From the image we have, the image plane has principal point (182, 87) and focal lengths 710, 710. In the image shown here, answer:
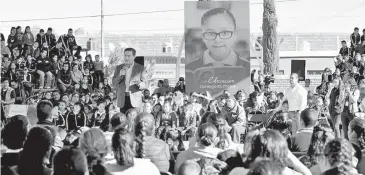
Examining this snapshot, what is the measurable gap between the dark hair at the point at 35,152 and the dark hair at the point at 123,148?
53 centimetres

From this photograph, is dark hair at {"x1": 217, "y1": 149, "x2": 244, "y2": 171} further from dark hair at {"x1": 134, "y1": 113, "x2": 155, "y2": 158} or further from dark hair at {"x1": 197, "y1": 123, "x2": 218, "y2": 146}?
dark hair at {"x1": 134, "y1": 113, "x2": 155, "y2": 158}

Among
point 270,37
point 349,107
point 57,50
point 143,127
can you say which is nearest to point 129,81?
point 349,107

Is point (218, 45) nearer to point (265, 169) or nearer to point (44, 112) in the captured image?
point (44, 112)

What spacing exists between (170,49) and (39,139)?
45865 millimetres

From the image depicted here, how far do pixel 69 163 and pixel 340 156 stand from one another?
1809 mm

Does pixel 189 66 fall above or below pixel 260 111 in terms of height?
above

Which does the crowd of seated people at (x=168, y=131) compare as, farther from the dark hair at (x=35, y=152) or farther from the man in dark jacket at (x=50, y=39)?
the man in dark jacket at (x=50, y=39)

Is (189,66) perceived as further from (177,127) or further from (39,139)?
(39,139)

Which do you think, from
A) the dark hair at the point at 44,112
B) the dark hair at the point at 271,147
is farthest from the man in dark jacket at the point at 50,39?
the dark hair at the point at 271,147

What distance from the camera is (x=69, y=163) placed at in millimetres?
4191

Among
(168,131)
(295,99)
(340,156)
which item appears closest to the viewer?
(340,156)

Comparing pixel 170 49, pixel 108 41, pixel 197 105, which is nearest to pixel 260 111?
pixel 197 105

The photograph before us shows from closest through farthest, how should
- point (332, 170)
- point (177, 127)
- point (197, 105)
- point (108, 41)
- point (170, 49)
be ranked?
1. point (332, 170)
2. point (177, 127)
3. point (197, 105)
4. point (170, 49)
5. point (108, 41)

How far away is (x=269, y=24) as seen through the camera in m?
27.4
